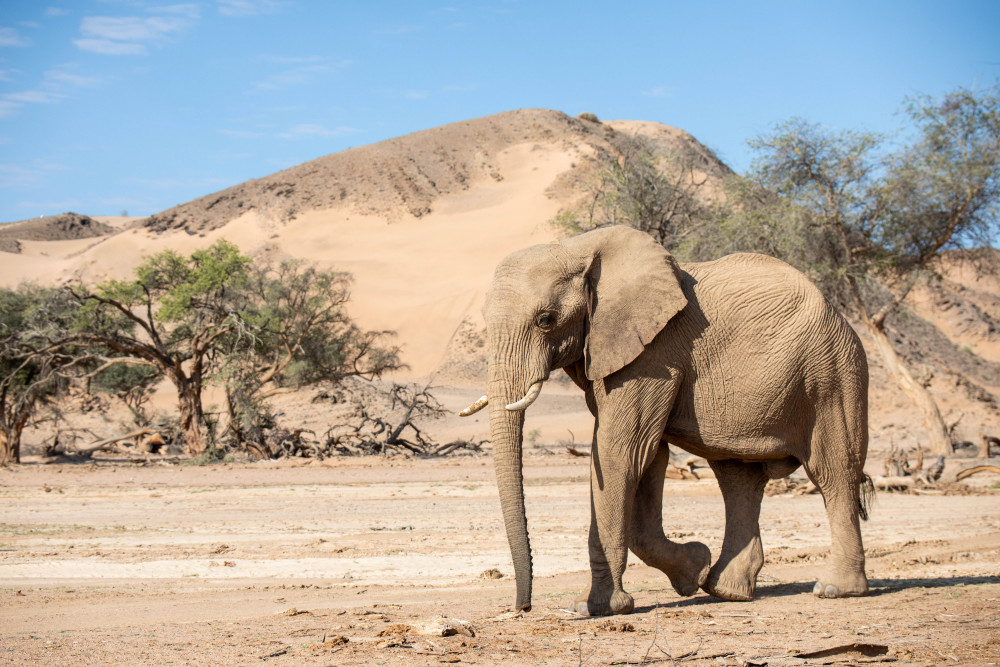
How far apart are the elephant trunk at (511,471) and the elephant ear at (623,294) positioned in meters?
0.61

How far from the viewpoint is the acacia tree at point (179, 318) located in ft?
64.2

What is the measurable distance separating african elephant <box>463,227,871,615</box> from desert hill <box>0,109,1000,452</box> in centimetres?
2812

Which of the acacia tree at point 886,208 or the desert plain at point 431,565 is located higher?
the acacia tree at point 886,208

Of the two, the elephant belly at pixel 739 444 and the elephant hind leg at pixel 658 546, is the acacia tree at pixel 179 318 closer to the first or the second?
the elephant hind leg at pixel 658 546

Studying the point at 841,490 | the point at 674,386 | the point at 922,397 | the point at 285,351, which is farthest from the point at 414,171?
the point at 674,386

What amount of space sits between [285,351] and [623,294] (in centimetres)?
1884

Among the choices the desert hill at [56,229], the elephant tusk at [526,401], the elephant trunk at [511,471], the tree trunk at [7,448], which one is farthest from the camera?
the desert hill at [56,229]

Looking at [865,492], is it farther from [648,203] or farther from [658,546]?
[648,203]

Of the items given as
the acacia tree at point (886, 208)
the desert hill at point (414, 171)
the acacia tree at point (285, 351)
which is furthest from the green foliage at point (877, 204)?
the desert hill at point (414, 171)

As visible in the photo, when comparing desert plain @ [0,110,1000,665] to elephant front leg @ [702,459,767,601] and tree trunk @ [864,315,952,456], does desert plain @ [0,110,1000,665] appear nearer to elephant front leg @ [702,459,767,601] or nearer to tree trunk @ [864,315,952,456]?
elephant front leg @ [702,459,767,601]

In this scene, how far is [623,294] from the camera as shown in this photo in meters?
6.22

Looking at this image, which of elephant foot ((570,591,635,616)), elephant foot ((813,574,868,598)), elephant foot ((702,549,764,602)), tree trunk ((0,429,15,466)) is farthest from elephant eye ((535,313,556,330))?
tree trunk ((0,429,15,466))

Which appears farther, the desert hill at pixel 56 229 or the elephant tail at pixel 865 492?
the desert hill at pixel 56 229

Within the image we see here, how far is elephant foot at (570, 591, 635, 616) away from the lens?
6.10 meters
